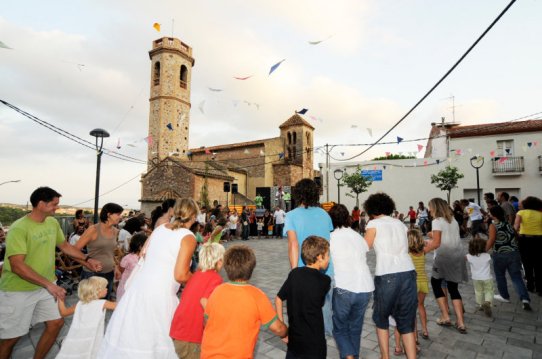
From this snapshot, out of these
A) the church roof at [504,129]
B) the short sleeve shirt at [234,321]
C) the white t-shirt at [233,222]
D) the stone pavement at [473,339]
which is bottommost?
the stone pavement at [473,339]

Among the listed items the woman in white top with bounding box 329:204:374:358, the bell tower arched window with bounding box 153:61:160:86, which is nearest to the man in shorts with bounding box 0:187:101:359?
the woman in white top with bounding box 329:204:374:358

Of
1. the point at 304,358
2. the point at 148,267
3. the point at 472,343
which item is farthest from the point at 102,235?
the point at 472,343

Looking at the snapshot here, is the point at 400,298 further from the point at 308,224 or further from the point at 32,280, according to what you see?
the point at 32,280

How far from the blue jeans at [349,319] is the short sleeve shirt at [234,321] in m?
0.99

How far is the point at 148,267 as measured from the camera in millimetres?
2354

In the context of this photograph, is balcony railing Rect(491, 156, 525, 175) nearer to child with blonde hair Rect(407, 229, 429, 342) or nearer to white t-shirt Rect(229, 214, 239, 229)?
white t-shirt Rect(229, 214, 239, 229)

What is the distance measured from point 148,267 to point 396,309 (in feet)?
7.80

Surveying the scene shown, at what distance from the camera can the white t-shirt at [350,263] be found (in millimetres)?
2674

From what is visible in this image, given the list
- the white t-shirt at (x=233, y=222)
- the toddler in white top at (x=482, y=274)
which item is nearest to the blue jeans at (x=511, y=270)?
the toddler in white top at (x=482, y=274)

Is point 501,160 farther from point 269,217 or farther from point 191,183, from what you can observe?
point 191,183

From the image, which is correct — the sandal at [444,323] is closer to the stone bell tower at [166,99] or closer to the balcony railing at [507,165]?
the balcony railing at [507,165]

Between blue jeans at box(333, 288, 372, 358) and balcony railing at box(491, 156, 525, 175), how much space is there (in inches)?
987

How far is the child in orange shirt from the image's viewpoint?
6.19 feet

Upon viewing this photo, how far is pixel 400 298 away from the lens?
2.81 meters
